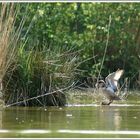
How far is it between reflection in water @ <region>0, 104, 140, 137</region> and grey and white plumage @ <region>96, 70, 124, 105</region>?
99cm

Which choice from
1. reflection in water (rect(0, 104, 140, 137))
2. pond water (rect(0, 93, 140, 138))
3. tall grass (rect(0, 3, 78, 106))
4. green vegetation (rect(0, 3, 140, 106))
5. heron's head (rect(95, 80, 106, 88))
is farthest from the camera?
green vegetation (rect(0, 3, 140, 106))

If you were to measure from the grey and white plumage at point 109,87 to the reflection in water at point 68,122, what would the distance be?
3.23 feet

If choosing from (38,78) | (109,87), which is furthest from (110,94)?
(38,78)

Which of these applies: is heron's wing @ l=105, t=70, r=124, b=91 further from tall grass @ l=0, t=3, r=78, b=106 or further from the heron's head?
tall grass @ l=0, t=3, r=78, b=106

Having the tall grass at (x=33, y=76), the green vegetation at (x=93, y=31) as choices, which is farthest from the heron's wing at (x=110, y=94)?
the green vegetation at (x=93, y=31)

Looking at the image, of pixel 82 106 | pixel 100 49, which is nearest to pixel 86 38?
pixel 100 49

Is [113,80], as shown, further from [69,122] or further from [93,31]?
[93,31]

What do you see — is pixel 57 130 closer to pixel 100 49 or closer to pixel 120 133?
pixel 120 133

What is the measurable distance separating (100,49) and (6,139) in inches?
611

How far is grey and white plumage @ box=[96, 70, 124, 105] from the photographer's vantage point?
12.0 m

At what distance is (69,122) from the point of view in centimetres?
819

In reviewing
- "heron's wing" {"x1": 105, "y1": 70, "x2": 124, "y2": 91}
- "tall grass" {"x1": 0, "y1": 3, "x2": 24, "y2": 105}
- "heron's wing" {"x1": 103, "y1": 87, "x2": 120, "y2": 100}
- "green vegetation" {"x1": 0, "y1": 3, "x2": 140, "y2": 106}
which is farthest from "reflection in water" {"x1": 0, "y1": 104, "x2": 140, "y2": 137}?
"green vegetation" {"x1": 0, "y1": 3, "x2": 140, "y2": 106}

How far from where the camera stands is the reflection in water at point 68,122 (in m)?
6.98

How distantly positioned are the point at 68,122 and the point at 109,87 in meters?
3.92
